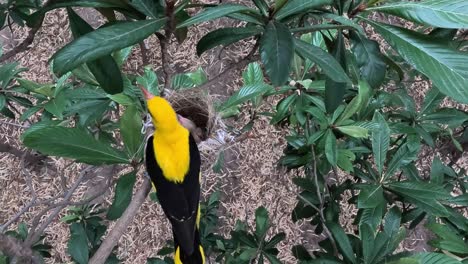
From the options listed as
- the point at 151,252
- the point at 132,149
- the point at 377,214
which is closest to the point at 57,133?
the point at 132,149

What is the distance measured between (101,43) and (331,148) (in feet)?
2.09

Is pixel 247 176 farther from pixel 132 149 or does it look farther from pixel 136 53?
pixel 132 149

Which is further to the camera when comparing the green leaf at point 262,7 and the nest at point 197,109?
the nest at point 197,109

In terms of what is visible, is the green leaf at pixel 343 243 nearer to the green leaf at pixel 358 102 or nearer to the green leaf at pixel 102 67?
the green leaf at pixel 358 102

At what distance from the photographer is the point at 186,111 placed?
1.24 metres

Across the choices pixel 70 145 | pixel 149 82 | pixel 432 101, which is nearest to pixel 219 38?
pixel 70 145

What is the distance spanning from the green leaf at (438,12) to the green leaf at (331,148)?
1.58ft

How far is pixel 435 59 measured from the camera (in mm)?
613

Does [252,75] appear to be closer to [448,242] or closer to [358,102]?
[358,102]

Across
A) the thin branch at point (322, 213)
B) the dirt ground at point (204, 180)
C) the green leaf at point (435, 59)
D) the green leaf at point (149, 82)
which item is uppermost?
the green leaf at point (435, 59)

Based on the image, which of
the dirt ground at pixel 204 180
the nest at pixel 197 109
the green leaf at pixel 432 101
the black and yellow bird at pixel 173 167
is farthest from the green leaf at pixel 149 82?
the dirt ground at pixel 204 180

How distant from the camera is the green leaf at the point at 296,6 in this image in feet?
2.16

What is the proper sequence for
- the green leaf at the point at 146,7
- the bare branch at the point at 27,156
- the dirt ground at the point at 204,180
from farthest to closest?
1. the dirt ground at the point at 204,180
2. the bare branch at the point at 27,156
3. the green leaf at the point at 146,7

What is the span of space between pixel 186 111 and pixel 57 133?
50cm
